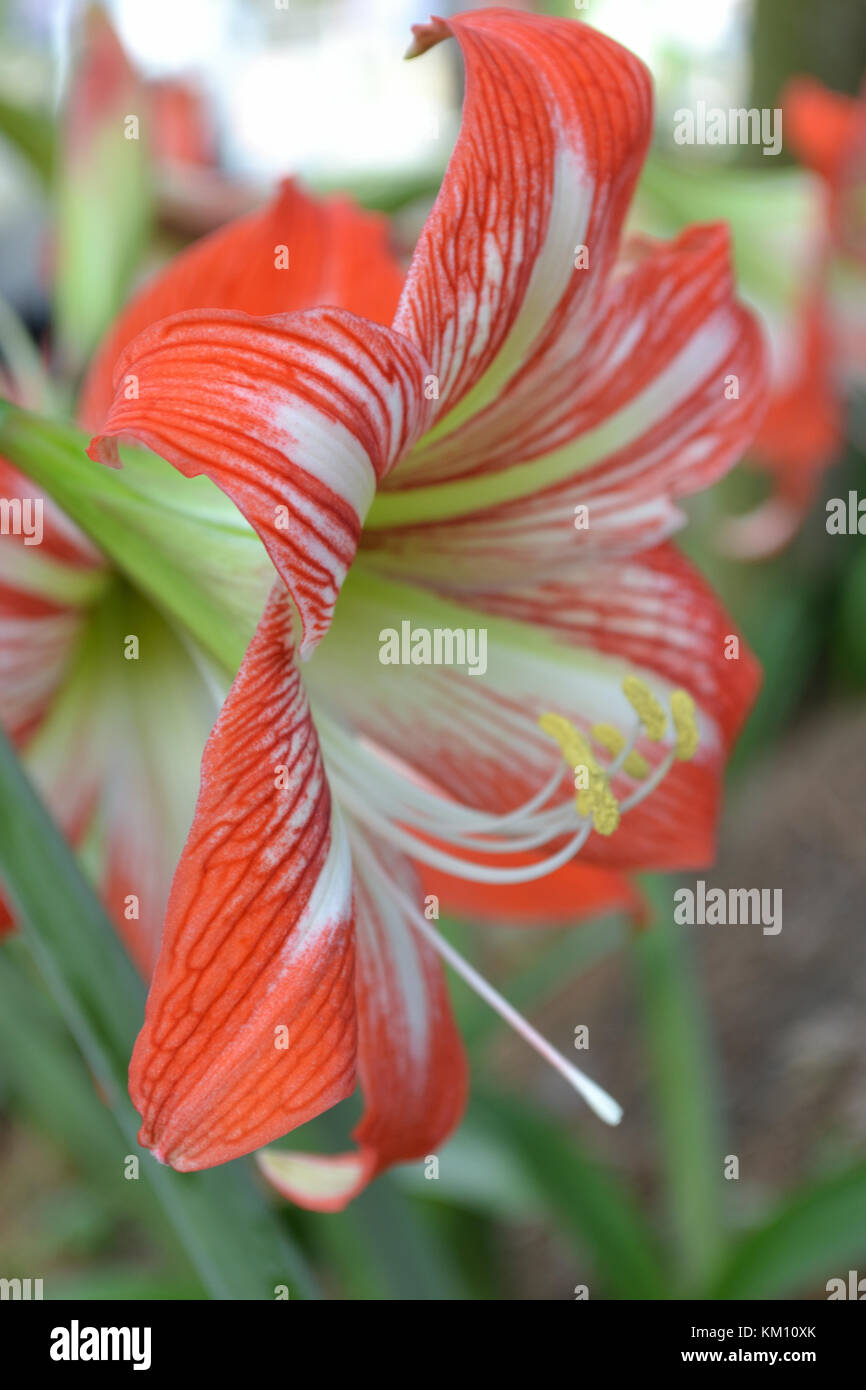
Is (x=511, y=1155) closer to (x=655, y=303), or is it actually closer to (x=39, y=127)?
(x=655, y=303)

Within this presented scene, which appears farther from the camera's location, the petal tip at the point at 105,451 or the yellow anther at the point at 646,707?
the yellow anther at the point at 646,707

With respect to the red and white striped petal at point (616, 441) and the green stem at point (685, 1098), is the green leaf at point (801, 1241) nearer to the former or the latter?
the green stem at point (685, 1098)

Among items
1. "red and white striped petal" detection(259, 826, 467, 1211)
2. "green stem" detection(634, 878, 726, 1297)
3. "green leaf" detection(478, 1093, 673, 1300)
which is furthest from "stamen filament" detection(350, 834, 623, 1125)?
"green stem" detection(634, 878, 726, 1297)

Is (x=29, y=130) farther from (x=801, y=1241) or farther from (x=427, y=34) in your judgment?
(x=801, y=1241)

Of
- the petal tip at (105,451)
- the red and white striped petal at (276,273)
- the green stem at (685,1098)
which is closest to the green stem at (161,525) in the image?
the petal tip at (105,451)

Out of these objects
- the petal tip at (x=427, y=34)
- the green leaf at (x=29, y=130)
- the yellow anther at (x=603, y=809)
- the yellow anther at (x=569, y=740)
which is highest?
the green leaf at (x=29, y=130)
